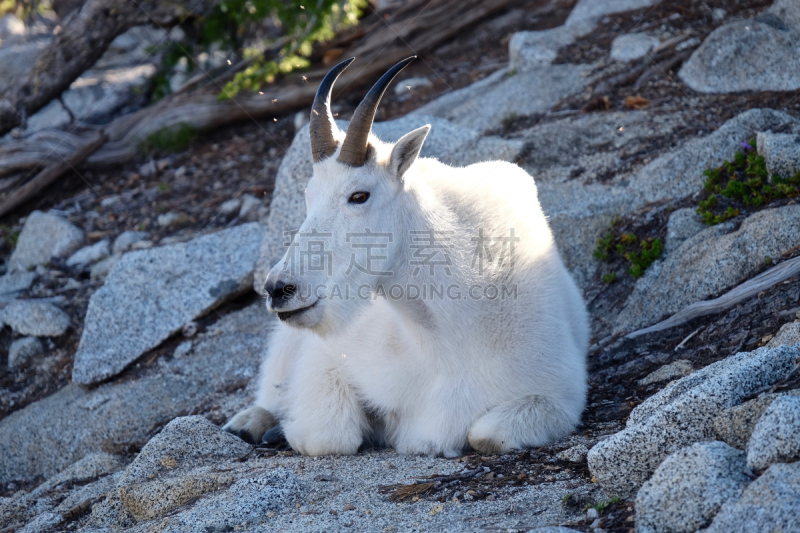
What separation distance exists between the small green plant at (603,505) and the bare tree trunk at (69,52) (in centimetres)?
904

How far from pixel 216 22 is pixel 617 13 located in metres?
5.59

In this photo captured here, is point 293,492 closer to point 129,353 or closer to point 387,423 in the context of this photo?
point 387,423

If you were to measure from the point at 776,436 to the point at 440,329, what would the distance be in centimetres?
182

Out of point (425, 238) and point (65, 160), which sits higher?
point (425, 238)

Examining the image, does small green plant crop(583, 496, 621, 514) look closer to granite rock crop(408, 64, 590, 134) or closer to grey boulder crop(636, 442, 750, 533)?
grey boulder crop(636, 442, 750, 533)

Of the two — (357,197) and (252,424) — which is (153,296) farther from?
(357,197)

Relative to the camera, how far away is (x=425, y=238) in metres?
3.78

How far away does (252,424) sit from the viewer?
4895mm

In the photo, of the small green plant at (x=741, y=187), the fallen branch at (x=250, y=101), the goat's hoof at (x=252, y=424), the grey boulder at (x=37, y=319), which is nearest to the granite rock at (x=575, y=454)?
the goat's hoof at (x=252, y=424)

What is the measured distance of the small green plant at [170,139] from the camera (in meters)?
10.1

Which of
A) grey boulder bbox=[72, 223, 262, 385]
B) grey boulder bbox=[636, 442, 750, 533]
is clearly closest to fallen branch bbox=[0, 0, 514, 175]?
grey boulder bbox=[72, 223, 262, 385]

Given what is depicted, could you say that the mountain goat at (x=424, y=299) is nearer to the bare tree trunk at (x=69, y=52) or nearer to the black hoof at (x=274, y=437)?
the black hoof at (x=274, y=437)

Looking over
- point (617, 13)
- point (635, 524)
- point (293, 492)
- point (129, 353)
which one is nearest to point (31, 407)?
point (129, 353)

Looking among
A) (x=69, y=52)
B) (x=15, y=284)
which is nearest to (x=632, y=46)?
(x=69, y=52)
